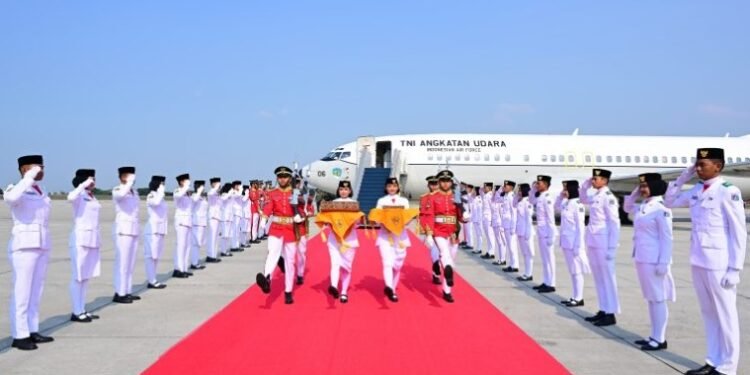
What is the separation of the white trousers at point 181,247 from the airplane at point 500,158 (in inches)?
536

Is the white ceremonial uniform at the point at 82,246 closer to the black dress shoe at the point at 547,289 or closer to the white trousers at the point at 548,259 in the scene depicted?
the black dress shoe at the point at 547,289

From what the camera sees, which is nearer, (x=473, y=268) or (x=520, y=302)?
(x=520, y=302)

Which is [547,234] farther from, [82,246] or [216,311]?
[82,246]

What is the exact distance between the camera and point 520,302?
8.12 metres

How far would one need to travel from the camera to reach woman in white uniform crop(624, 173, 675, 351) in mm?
5653

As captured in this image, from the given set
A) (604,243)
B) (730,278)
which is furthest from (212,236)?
(730,278)

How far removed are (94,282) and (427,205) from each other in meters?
5.83

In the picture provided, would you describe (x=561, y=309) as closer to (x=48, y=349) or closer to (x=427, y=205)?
(x=427, y=205)

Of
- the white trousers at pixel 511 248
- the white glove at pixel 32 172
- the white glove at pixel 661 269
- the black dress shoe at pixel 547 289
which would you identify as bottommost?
the black dress shoe at pixel 547 289

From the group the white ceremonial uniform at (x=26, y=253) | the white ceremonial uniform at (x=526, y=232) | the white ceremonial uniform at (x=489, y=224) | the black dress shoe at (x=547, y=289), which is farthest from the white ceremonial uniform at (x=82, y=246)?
the white ceremonial uniform at (x=489, y=224)

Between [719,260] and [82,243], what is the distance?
6652 millimetres

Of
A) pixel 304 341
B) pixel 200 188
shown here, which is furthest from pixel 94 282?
pixel 304 341

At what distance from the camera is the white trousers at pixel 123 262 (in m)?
7.95

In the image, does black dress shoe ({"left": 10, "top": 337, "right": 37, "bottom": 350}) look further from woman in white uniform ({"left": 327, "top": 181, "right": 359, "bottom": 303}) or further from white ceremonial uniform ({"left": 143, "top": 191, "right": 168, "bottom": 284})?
woman in white uniform ({"left": 327, "top": 181, "right": 359, "bottom": 303})
